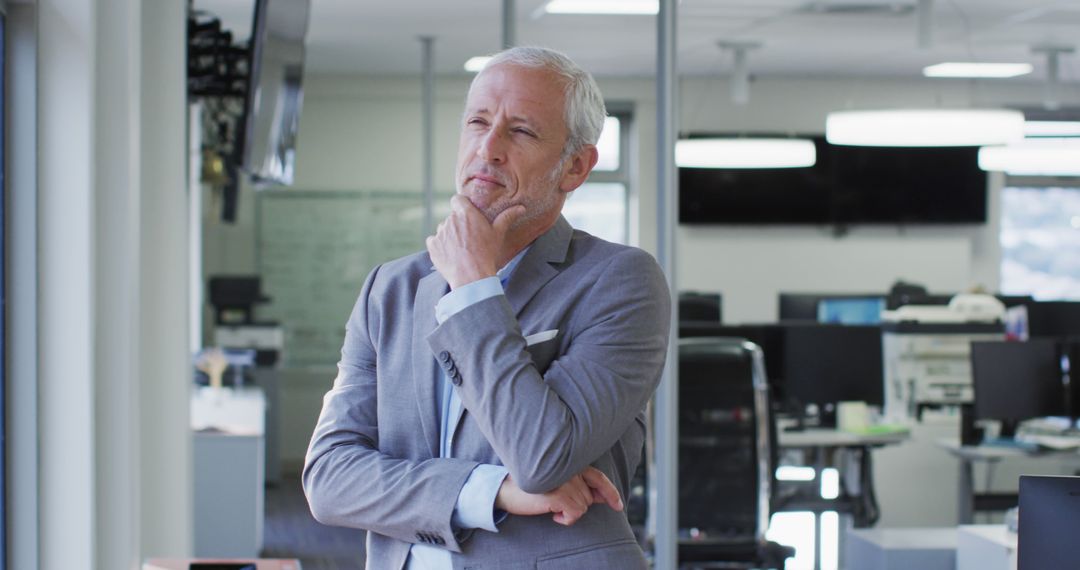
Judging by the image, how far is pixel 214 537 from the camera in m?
6.22

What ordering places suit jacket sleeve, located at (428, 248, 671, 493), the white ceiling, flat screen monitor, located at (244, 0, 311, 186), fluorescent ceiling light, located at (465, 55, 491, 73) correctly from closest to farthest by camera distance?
1. suit jacket sleeve, located at (428, 248, 671, 493)
2. flat screen monitor, located at (244, 0, 311, 186)
3. the white ceiling
4. fluorescent ceiling light, located at (465, 55, 491, 73)

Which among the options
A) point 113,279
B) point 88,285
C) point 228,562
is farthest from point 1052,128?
point 228,562

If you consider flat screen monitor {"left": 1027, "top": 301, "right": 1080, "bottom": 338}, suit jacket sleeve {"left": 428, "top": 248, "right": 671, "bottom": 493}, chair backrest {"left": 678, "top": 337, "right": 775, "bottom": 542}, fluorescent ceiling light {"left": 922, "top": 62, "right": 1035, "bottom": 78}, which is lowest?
chair backrest {"left": 678, "top": 337, "right": 775, "bottom": 542}

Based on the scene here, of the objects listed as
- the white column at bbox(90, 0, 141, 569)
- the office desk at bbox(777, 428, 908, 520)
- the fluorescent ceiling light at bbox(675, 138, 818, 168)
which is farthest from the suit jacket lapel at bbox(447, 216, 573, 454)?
the fluorescent ceiling light at bbox(675, 138, 818, 168)

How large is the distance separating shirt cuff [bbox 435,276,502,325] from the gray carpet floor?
544cm

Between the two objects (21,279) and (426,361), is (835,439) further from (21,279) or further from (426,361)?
(426,361)

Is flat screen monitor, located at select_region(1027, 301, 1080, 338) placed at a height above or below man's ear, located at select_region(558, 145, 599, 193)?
below

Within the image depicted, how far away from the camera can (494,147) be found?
1.54 m

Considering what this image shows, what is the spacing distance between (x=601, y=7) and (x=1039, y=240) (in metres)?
5.94

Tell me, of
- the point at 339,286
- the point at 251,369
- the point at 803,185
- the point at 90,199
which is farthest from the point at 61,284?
the point at 803,185

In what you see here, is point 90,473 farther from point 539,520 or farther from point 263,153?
point 263,153

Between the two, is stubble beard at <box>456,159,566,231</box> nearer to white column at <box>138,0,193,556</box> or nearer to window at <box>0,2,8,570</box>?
window at <box>0,2,8,570</box>

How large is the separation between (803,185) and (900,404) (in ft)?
15.7

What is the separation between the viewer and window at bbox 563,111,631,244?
1176 centimetres
